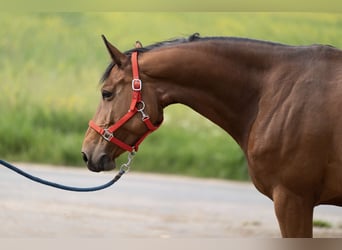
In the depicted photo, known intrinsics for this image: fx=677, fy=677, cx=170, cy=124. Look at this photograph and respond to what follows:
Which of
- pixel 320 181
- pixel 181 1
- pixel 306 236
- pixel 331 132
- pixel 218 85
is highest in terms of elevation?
pixel 181 1

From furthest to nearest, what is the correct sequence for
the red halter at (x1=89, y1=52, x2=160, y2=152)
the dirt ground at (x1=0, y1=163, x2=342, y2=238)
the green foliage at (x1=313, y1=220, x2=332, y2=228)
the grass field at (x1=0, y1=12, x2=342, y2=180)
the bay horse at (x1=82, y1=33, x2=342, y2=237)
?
the grass field at (x1=0, y1=12, x2=342, y2=180) → the green foliage at (x1=313, y1=220, x2=332, y2=228) → the dirt ground at (x1=0, y1=163, x2=342, y2=238) → the red halter at (x1=89, y1=52, x2=160, y2=152) → the bay horse at (x1=82, y1=33, x2=342, y2=237)

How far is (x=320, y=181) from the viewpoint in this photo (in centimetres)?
287

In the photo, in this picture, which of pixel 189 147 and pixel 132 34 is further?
pixel 189 147

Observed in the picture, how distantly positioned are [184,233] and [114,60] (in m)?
3.91

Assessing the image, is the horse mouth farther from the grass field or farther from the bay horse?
the grass field

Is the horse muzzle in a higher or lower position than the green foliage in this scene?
higher

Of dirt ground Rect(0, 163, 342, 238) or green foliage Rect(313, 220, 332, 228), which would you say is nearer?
dirt ground Rect(0, 163, 342, 238)

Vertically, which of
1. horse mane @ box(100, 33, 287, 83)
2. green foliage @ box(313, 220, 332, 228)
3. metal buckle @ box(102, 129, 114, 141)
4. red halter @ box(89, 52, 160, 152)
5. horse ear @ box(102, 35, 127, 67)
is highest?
Answer: horse mane @ box(100, 33, 287, 83)

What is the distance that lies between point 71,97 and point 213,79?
18.1 ft

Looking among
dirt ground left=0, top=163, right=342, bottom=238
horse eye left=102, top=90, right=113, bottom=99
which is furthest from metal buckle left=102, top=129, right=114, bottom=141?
dirt ground left=0, top=163, right=342, bottom=238

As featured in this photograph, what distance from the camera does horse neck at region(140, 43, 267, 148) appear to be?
302 cm

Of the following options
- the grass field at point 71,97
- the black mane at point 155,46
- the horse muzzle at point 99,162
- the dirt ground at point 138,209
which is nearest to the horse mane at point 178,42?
the black mane at point 155,46

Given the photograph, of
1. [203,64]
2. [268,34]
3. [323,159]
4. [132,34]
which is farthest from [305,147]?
[132,34]

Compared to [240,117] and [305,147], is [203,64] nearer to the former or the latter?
[240,117]
